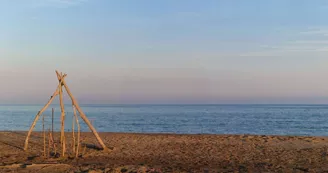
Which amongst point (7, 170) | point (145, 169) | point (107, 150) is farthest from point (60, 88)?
point (145, 169)

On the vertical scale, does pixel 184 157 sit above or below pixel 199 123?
above

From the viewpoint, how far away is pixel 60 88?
13914 millimetres

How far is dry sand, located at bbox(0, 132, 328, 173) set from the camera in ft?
35.7

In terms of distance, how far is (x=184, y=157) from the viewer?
44.3 ft

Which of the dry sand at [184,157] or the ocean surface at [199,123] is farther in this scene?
the ocean surface at [199,123]

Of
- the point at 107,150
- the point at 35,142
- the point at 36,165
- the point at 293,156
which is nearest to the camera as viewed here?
the point at 36,165

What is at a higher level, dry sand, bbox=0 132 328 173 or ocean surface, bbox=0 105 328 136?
dry sand, bbox=0 132 328 173

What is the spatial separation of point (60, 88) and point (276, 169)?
8.22m

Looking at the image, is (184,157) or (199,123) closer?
(184,157)

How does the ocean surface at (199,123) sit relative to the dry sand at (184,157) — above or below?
below

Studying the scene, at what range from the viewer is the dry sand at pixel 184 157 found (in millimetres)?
10891

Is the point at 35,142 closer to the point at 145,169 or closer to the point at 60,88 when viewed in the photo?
the point at 60,88

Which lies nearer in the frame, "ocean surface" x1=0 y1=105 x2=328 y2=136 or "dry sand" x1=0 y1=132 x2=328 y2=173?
"dry sand" x1=0 y1=132 x2=328 y2=173

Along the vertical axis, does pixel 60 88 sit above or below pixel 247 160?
above
